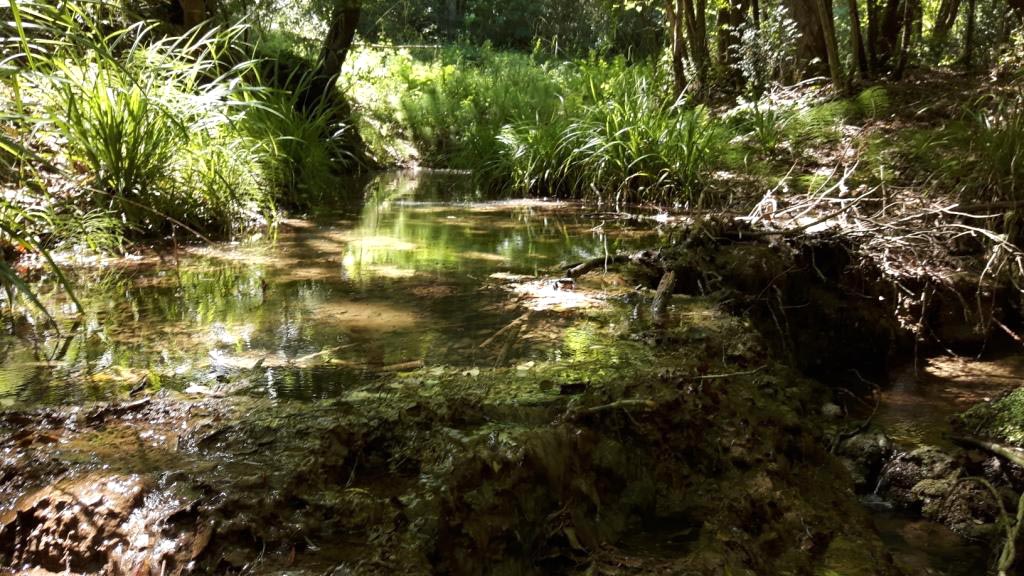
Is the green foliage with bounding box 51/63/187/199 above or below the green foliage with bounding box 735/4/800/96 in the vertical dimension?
below

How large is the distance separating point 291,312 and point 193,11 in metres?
5.29

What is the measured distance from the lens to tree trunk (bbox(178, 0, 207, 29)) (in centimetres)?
666

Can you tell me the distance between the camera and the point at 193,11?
22.0 ft

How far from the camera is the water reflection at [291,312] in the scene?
201 centimetres

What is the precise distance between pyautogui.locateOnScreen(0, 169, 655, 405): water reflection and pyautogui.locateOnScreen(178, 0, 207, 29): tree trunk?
3.19 metres

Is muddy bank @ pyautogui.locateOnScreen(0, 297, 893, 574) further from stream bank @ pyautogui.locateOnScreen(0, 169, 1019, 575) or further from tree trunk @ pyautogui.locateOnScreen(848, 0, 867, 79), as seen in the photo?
tree trunk @ pyautogui.locateOnScreen(848, 0, 867, 79)

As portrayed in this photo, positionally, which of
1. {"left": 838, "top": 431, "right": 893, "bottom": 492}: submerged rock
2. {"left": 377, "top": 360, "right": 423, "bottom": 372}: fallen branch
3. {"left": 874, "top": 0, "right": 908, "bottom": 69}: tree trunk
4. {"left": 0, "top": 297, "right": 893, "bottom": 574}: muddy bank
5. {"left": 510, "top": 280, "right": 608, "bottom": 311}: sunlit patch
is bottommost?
{"left": 838, "top": 431, "right": 893, "bottom": 492}: submerged rock

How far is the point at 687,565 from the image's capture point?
1.46 meters

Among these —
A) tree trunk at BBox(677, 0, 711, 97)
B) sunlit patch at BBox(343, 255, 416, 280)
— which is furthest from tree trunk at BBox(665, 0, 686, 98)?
sunlit patch at BBox(343, 255, 416, 280)

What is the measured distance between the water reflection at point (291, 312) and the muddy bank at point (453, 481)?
0.73ft

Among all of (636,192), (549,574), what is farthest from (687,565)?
(636,192)

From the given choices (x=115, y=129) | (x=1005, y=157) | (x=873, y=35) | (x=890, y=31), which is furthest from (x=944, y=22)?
(x=115, y=129)

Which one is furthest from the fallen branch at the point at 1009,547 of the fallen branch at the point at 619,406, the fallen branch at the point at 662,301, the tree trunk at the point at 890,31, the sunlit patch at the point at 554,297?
the tree trunk at the point at 890,31

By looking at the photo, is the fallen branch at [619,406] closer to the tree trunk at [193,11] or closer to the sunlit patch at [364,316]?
the sunlit patch at [364,316]
